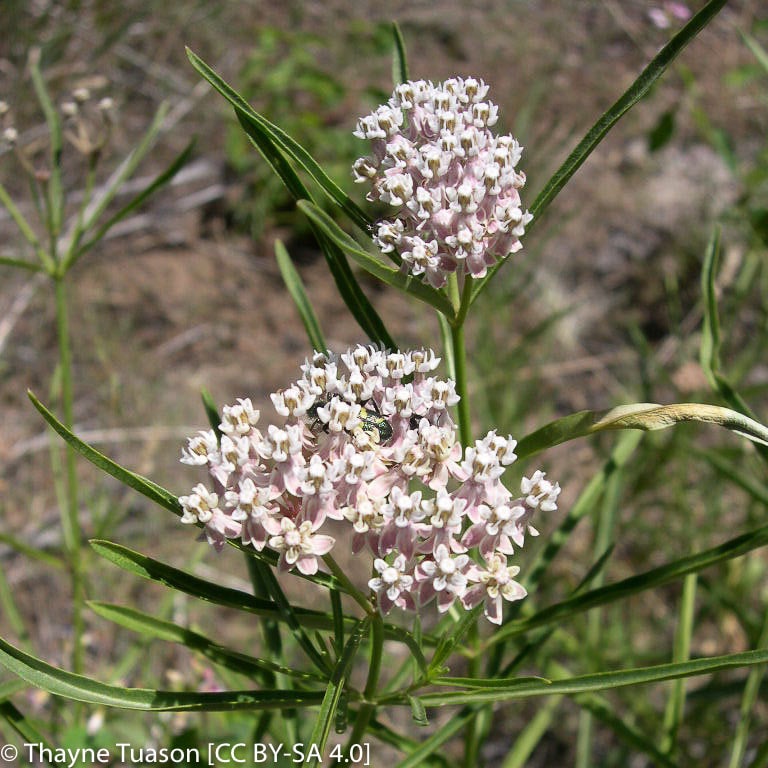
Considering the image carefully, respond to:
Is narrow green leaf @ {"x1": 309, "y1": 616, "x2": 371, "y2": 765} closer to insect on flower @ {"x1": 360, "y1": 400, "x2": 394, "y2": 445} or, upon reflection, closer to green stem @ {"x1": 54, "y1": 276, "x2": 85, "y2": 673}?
insect on flower @ {"x1": 360, "y1": 400, "x2": 394, "y2": 445}

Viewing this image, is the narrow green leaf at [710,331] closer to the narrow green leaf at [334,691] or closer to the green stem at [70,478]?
the narrow green leaf at [334,691]

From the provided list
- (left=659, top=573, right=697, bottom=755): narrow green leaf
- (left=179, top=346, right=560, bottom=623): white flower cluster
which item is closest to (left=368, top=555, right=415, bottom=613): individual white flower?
(left=179, top=346, right=560, bottom=623): white flower cluster

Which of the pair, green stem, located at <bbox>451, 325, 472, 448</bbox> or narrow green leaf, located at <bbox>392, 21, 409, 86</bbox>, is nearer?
green stem, located at <bbox>451, 325, 472, 448</bbox>

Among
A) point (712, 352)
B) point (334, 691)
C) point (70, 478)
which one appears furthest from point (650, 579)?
point (70, 478)

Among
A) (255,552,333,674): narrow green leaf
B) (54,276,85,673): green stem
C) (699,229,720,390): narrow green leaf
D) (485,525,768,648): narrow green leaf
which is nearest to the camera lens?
(255,552,333,674): narrow green leaf

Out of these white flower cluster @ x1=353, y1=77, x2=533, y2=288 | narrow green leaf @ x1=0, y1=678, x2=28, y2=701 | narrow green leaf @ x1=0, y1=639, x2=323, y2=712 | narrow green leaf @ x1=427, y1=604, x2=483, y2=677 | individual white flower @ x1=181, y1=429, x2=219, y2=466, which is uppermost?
white flower cluster @ x1=353, y1=77, x2=533, y2=288

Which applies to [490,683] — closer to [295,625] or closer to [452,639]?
[452,639]

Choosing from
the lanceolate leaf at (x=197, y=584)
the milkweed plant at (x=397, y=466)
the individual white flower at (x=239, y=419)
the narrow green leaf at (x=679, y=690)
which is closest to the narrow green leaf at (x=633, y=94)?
the milkweed plant at (x=397, y=466)
